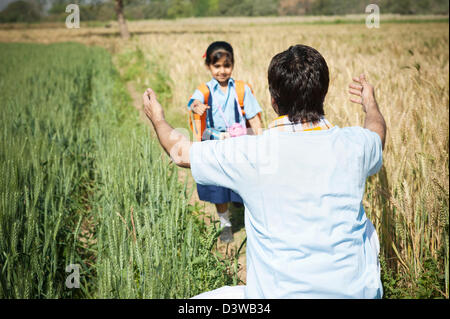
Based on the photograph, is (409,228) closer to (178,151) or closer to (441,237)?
(441,237)

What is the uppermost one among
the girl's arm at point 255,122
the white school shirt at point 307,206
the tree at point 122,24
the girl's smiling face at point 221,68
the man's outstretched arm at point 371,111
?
the tree at point 122,24

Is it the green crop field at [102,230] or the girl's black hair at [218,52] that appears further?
the girl's black hair at [218,52]

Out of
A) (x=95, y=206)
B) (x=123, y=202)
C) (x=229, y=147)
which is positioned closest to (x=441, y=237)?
(x=229, y=147)

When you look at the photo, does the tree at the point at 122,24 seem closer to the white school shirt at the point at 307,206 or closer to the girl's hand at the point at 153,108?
the girl's hand at the point at 153,108

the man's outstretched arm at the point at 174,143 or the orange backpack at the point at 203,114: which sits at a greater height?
the orange backpack at the point at 203,114

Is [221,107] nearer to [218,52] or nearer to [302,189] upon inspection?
[218,52]

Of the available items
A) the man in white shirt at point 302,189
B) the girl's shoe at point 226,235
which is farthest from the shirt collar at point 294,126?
the girl's shoe at point 226,235

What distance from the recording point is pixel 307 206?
963mm

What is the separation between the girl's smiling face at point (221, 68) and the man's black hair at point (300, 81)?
1208mm

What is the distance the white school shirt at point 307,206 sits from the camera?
0.96 metres

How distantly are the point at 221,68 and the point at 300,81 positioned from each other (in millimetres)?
1302

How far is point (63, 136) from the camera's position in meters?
3.08

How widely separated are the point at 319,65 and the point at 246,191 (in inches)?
17.6

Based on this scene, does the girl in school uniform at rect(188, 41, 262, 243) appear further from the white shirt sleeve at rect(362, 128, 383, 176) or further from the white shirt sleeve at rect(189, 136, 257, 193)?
the white shirt sleeve at rect(362, 128, 383, 176)
